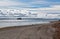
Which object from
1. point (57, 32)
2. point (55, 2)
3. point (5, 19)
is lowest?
point (5, 19)

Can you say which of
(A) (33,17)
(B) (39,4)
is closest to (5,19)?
(A) (33,17)

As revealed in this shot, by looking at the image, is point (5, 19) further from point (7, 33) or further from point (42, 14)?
point (7, 33)

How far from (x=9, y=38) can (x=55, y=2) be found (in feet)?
3.82

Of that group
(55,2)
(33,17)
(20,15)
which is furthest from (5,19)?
(55,2)

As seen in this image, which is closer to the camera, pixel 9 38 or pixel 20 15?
pixel 9 38

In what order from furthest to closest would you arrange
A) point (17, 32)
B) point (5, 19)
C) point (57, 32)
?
point (5, 19) → point (17, 32) → point (57, 32)

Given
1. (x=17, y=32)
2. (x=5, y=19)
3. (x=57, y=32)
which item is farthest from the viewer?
(x=5, y=19)

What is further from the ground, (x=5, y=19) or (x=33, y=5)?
(x=33, y=5)

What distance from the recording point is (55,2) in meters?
1.92

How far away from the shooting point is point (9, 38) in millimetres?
991

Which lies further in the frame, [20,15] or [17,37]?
[20,15]

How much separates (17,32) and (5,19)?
0.90m

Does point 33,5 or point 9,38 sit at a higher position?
point 33,5

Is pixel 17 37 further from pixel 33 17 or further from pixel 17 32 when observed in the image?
pixel 33 17
